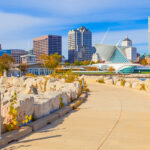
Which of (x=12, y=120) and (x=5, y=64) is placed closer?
(x=12, y=120)

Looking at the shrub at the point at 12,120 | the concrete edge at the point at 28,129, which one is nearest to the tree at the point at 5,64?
the concrete edge at the point at 28,129

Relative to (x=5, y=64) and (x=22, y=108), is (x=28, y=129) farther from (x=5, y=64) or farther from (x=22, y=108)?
(x=5, y=64)

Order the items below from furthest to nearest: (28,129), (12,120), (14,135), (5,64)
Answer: (5,64) < (28,129) < (12,120) < (14,135)

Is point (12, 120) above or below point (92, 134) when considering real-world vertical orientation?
above

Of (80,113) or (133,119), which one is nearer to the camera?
(133,119)

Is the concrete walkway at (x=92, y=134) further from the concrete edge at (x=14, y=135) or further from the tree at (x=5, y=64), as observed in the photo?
the tree at (x=5, y=64)

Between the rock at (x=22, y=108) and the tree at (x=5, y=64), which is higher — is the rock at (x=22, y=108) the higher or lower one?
the lower one

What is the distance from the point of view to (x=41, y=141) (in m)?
5.02

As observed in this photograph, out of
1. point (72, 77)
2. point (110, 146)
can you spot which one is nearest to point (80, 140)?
point (110, 146)

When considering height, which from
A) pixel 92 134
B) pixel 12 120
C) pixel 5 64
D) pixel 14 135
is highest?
pixel 5 64

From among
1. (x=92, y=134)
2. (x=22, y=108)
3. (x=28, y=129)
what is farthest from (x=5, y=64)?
(x=92, y=134)

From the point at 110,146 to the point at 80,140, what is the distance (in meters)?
0.68

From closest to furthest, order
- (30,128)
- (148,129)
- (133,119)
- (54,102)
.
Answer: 1. (30,128)
2. (148,129)
3. (133,119)
4. (54,102)

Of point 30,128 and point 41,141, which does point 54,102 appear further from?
point 41,141
